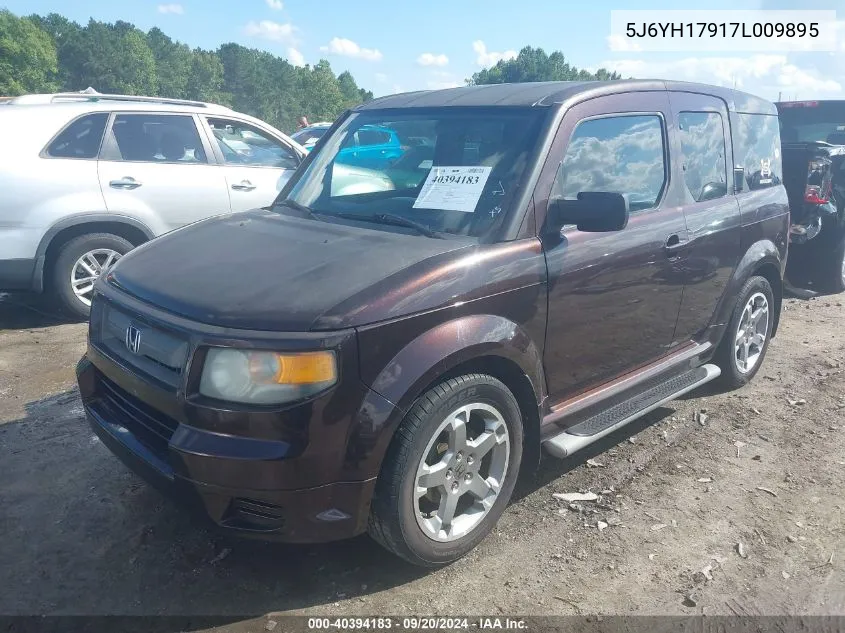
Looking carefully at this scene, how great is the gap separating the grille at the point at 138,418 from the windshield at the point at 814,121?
909 cm

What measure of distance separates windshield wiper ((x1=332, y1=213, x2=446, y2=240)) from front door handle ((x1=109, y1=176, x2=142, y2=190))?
3.56 metres

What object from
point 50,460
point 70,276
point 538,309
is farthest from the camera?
point 70,276

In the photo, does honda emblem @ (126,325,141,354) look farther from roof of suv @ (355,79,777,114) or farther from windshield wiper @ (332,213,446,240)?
roof of suv @ (355,79,777,114)

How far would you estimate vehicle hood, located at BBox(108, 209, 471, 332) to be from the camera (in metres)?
2.49

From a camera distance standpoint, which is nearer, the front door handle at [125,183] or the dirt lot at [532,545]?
the dirt lot at [532,545]

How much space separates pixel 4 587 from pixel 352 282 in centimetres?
186

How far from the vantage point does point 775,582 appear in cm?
288

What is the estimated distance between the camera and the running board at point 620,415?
3250 millimetres

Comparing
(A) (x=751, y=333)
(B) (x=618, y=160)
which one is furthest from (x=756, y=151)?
(B) (x=618, y=160)

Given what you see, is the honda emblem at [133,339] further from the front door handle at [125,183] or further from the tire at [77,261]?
the front door handle at [125,183]

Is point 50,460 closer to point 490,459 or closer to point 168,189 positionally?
point 490,459

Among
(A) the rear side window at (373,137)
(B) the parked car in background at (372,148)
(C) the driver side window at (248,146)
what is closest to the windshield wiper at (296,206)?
(B) the parked car in background at (372,148)

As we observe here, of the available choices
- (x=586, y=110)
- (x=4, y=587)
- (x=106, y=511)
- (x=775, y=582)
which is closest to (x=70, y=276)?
(x=106, y=511)

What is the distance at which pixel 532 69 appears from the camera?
8538cm
